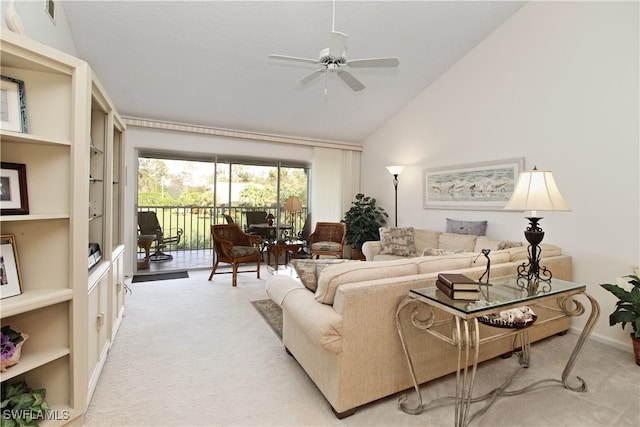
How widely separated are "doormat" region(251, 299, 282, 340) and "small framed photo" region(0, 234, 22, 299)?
6.03 ft

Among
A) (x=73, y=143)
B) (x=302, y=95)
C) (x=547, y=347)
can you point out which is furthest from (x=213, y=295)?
(x=547, y=347)

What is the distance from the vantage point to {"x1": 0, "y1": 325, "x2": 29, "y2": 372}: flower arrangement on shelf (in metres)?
1.33

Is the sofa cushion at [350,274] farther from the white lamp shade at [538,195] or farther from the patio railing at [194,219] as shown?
the patio railing at [194,219]

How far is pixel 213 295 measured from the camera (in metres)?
3.85

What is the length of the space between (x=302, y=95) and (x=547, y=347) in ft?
13.6

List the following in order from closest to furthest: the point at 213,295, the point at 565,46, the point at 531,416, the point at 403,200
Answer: the point at 531,416 < the point at 565,46 < the point at 213,295 < the point at 403,200

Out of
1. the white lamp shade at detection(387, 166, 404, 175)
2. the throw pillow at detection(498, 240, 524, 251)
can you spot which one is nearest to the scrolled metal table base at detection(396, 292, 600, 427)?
the throw pillow at detection(498, 240, 524, 251)

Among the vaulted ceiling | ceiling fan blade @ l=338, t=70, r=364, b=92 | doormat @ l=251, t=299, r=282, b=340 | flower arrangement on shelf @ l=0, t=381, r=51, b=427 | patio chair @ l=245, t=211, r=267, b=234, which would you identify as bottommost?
doormat @ l=251, t=299, r=282, b=340

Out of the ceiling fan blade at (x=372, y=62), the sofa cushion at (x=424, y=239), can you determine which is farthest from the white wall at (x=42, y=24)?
the sofa cushion at (x=424, y=239)

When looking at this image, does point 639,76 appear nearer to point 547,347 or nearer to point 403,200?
point 547,347

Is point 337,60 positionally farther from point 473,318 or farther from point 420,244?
point 420,244

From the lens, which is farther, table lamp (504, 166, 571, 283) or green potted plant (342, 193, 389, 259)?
green potted plant (342, 193, 389, 259)

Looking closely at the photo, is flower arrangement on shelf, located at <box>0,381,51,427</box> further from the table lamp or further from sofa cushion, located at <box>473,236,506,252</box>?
sofa cushion, located at <box>473,236,506,252</box>

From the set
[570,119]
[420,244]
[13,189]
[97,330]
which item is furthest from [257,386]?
[570,119]
